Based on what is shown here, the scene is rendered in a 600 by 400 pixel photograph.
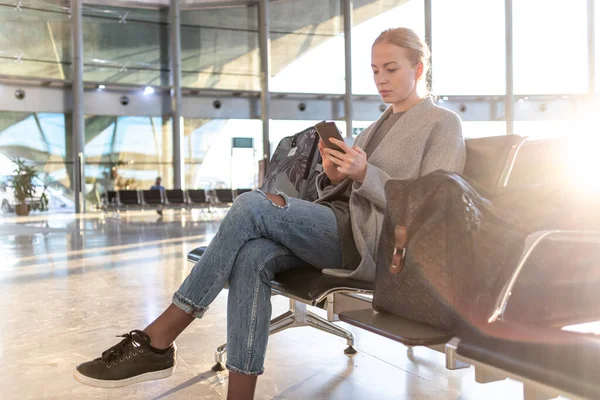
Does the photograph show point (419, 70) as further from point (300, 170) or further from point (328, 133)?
point (300, 170)

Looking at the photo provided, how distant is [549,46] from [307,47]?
27.0 feet

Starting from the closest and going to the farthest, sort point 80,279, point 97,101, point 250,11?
1. point 80,279
2. point 97,101
3. point 250,11

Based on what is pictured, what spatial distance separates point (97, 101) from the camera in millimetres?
19656

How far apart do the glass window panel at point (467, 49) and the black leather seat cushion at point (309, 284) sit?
19.7 metres

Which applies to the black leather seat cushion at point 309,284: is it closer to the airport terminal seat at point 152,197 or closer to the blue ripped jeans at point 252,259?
the blue ripped jeans at point 252,259

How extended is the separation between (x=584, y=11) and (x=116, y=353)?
21.8 metres

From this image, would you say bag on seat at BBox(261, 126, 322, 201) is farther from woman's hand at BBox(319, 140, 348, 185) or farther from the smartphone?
the smartphone

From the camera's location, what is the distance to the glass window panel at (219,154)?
819 inches

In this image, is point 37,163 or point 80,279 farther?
point 37,163

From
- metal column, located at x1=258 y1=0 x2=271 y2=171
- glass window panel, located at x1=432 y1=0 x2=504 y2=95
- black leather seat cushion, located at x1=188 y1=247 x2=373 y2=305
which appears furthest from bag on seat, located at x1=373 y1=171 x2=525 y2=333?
glass window panel, located at x1=432 y1=0 x2=504 y2=95

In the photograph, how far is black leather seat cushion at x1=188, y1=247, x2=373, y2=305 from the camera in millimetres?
1697

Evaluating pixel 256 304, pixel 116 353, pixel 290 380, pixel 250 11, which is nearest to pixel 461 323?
pixel 256 304

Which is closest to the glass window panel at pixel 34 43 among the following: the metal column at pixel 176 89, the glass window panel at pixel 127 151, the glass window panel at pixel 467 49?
the glass window panel at pixel 127 151

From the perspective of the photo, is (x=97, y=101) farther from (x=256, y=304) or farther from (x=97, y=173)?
(x=256, y=304)
